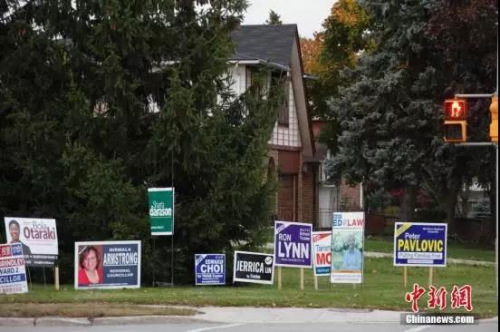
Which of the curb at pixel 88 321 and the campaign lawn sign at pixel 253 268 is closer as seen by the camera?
the curb at pixel 88 321

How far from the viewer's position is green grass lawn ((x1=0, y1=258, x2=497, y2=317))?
16.4 meters

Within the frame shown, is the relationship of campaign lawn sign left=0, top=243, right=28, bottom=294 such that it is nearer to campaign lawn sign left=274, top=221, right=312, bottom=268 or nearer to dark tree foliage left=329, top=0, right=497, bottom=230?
campaign lawn sign left=274, top=221, right=312, bottom=268

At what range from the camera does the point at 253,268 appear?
1964cm

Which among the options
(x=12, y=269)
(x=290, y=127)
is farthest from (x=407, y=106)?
(x=12, y=269)

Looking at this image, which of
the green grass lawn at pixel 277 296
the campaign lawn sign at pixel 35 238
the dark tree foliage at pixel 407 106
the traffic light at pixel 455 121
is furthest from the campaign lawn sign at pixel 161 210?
the dark tree foliage at pixel 407 106

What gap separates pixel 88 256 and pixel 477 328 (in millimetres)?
8086

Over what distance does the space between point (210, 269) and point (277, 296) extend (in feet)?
9.25

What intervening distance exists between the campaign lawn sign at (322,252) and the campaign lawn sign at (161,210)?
10.3 ft

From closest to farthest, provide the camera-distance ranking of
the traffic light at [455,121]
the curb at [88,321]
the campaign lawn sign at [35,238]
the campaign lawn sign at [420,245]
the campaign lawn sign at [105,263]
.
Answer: the curb at [88,321]
the traffic light at [455,121]
the campaign lawn sign at [35,238]
the campaign lawn sign at [105,263]
the campaign lawn sign at [420,245]

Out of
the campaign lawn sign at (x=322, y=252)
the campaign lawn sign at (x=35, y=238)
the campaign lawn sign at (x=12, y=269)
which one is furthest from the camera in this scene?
the campaign lawn sign at (x=322, y=252)

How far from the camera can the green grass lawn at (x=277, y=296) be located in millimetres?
16391

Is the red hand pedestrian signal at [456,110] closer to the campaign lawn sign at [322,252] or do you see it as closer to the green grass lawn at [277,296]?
the green grass lawn at [277,296]

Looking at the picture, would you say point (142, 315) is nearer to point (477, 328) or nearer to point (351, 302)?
point (351, 302)

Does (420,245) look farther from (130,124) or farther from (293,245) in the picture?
(130,124)
